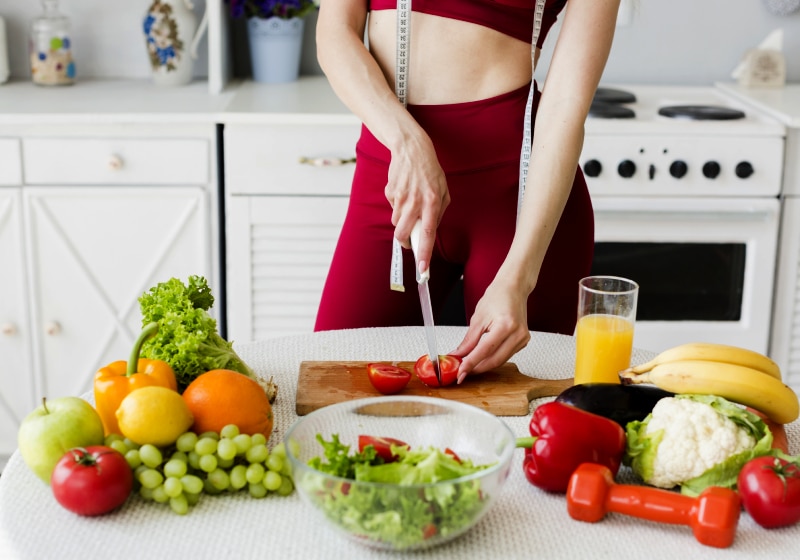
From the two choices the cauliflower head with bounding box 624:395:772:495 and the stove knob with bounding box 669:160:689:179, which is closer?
the cauliflower head with bounding box 624:395:772:495

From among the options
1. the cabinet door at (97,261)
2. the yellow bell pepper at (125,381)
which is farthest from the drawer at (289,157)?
the yellow bell pepper at (125,381)

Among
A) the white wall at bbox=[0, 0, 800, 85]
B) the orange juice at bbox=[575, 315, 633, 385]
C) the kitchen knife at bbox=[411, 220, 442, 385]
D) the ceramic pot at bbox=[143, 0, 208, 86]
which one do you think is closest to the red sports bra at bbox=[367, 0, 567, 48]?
the kitchen knife at bbox=[411, 220, 442, 385]

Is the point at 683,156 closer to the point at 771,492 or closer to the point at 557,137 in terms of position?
the point at 557,137

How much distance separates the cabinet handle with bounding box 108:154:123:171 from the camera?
2410 mm

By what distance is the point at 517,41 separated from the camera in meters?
1.62

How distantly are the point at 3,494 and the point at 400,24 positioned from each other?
0.95 meters

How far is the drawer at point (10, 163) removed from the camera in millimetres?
2398

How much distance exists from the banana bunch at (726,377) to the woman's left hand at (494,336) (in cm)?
18

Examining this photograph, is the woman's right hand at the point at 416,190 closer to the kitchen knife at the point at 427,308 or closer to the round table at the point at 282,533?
the kitchen knife at the point at 427,308

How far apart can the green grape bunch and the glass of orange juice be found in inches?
17.4

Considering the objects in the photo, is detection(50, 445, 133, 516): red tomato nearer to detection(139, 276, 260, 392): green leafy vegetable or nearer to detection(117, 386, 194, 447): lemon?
detection(117, 386, 194, 447): lemon

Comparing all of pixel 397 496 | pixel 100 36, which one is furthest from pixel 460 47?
pixel 100 36

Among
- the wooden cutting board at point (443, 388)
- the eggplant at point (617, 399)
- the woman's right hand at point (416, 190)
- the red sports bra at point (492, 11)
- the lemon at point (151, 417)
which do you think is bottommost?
the wooden cutting board at point (443, 388)

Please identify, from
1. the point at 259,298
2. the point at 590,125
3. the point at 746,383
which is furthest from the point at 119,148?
the point at 746,383
